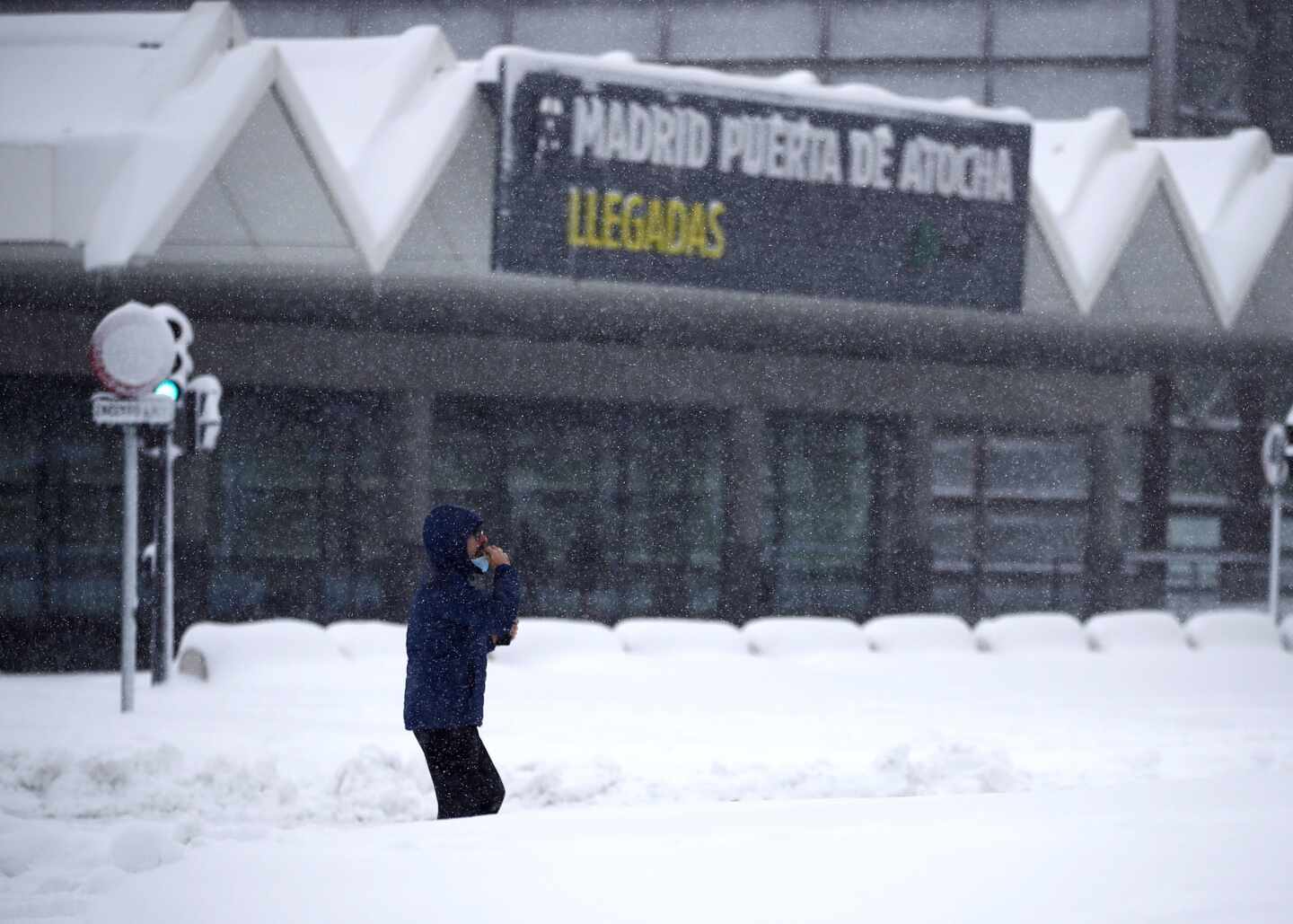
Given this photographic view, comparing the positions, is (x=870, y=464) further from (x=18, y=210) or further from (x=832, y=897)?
(x=832, y=897)

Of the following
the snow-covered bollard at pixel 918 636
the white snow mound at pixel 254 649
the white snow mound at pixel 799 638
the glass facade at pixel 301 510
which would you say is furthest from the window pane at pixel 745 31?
the white snow mound at pixel 254 649

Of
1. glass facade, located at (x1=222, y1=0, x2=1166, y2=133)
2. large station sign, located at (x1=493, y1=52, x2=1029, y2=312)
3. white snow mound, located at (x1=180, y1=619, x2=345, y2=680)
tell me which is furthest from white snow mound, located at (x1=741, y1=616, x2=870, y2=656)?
glass facade, located at (x1=222, y1=0, x2=1166, y2=133)

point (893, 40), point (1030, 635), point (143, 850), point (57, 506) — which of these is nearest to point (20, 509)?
point (57, 506)

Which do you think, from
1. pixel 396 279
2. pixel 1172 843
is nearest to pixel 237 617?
pixel 396 279

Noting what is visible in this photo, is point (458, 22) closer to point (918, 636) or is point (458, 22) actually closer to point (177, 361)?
point (918, 636)

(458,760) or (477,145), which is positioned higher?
(477,145)

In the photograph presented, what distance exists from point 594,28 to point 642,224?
577 inches

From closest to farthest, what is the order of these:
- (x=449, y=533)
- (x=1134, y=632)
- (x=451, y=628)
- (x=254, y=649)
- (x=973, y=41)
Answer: (x=449, y=533) → (x=451, y=628) → (x=254, y=649) → (x=1134, y=632) → (x=973, y=41)

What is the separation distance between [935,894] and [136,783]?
18.4 ft

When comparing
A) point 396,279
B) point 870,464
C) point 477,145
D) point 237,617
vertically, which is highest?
point 477,145

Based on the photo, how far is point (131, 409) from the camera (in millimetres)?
14922

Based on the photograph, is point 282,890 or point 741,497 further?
point 741,497

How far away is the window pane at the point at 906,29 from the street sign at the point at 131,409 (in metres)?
24.6

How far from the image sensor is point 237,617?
24.5 m
